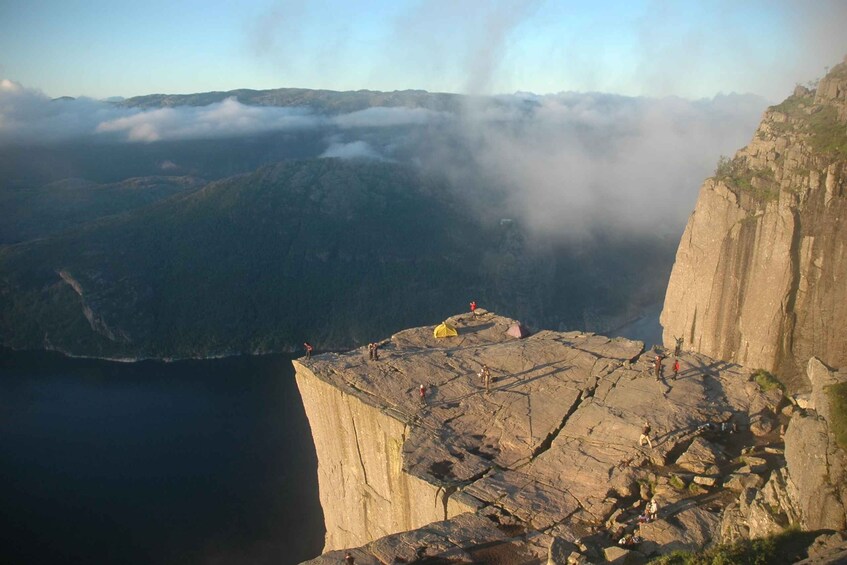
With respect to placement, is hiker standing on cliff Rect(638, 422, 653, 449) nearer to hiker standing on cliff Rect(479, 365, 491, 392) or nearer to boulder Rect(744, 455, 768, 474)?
boulder Rect(744, 455, 768, 474)

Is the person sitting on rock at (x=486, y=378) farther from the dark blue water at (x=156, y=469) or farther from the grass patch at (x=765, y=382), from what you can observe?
the dark blue water at (x=156, y=469)

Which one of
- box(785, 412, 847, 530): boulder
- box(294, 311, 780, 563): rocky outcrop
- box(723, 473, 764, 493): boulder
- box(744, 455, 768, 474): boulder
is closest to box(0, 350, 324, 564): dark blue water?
box(294, 311, 780, 563): rocky outcrop

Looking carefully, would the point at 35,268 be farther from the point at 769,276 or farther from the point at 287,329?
the point at 769,276

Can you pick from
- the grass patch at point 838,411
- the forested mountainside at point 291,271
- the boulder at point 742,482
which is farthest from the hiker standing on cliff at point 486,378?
the forested mountainside at point 291,271

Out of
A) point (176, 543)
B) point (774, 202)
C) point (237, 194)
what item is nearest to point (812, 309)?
point (774, 202)

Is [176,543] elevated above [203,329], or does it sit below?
below

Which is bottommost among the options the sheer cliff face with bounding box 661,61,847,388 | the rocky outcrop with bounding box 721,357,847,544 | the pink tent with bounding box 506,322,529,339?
the rocky outcrop with bounding box 721,357,847,544
